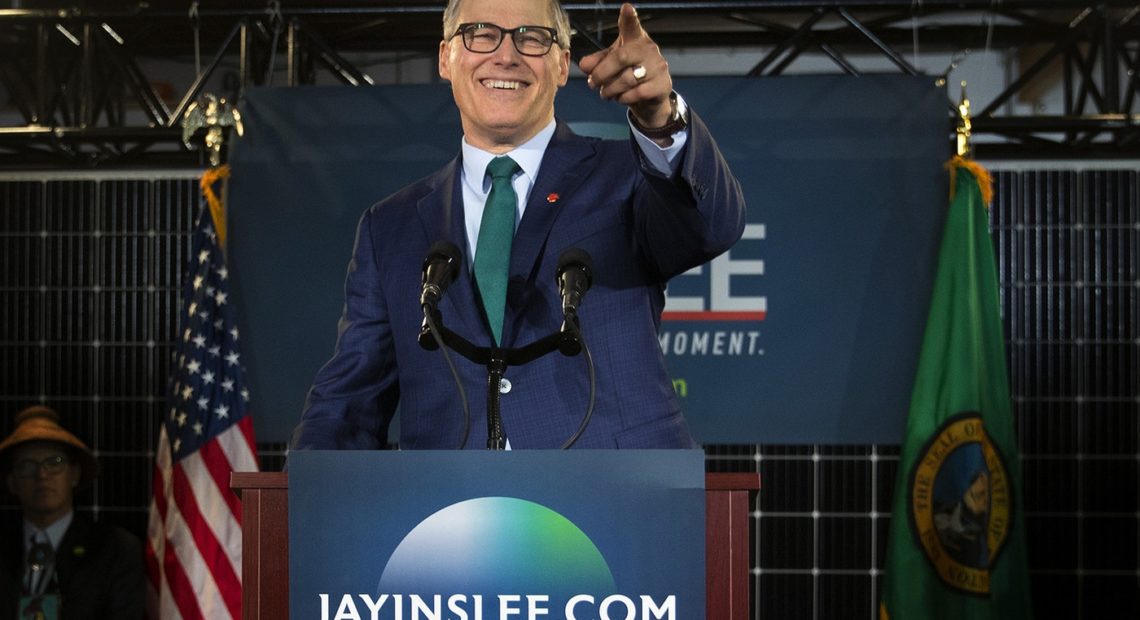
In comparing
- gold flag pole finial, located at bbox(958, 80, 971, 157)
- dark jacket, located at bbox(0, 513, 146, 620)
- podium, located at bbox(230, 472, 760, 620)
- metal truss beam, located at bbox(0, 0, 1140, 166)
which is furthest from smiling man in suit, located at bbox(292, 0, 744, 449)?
dark jacket, located at bbox(0, 513, 146, 620)

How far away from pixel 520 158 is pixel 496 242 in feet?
0.60

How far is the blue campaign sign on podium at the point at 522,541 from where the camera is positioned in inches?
53.7

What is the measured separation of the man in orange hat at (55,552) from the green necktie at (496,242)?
2.92 metres

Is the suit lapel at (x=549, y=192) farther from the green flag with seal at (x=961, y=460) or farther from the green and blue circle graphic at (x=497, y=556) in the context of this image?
the green flag with seal at (x=961, y=460)

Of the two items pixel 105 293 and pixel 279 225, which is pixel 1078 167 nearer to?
pixel 279 225

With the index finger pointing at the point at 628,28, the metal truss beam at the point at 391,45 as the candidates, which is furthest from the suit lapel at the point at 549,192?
the metal truss beam at the point at 391,45

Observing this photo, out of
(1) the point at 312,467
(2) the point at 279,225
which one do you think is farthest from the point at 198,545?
(1) the point at 312,467

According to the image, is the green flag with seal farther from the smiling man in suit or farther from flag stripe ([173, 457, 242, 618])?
the smiling man in suit

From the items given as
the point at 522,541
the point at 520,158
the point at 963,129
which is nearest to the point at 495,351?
the point at 522,541

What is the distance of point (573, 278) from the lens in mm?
1620

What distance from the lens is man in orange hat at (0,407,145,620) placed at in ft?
14.1

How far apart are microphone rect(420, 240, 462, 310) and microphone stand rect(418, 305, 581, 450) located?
16 mm

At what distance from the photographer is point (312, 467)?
1.40 m

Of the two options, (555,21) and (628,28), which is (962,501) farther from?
(628,28)
